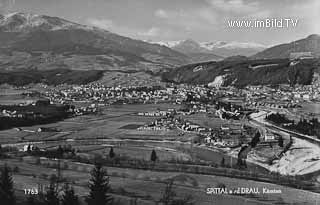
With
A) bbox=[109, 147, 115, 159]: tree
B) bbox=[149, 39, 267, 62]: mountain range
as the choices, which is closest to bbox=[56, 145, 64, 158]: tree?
bbox=[109, 147, 115, 159]: tree

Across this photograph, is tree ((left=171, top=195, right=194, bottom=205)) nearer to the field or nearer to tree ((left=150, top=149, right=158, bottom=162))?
the field

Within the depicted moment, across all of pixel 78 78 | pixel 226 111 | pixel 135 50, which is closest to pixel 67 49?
pixel 135 50

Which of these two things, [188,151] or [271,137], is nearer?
[188,151]

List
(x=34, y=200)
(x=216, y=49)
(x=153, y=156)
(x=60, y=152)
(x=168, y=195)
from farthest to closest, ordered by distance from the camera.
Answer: (x=216, y=49) < (x=153, y=156) < (x=60, y=152) < (x=168, y=195) < (x=34, y=200)

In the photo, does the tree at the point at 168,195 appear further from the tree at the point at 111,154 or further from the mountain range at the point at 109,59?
the mountain range at the point at 109,59

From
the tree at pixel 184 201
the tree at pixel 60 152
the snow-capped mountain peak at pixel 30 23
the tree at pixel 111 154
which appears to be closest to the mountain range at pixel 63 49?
the snow-capped mountain peak at pixel 30 23

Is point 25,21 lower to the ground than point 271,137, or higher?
higher

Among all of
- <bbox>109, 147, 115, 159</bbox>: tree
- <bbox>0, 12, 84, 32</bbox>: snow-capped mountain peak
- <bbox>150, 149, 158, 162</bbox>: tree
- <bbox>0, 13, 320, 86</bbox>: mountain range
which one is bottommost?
<bbox>150, 149, 158, 162</bbox>: tree

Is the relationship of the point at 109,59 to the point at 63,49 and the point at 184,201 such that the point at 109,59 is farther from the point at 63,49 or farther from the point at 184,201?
the point at 184,201

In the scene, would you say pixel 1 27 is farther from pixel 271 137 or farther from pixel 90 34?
pixel 271 137

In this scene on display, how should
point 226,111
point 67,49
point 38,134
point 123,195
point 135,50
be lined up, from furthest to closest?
point 135,50, point 67,49, point 226,111, point 38,134, point 123,195

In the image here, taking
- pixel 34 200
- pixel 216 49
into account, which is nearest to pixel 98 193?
pixel 34 200
